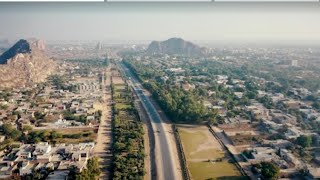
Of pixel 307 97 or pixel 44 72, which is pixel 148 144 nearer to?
pixel 307 97

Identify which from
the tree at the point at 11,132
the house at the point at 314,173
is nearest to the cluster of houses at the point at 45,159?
the tree at the point at 11,132

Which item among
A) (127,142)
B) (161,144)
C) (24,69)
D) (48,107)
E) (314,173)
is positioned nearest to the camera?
(314,173)

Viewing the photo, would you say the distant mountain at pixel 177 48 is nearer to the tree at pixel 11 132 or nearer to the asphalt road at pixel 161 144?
the asphalt road at pixel 161 144

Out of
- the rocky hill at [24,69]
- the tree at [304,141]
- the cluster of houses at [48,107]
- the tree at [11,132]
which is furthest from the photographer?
the rocky hill at [24,69]

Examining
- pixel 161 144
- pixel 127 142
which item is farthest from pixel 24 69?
pixel 161 144

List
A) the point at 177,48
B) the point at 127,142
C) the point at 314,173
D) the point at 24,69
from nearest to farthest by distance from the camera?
the point at 314,173, the point at 127,142, the point at 24,69, the point at 177,48

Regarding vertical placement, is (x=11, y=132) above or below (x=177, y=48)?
below

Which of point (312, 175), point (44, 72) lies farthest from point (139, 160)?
point (44, 72)

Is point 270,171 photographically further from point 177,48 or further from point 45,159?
point 177,48
